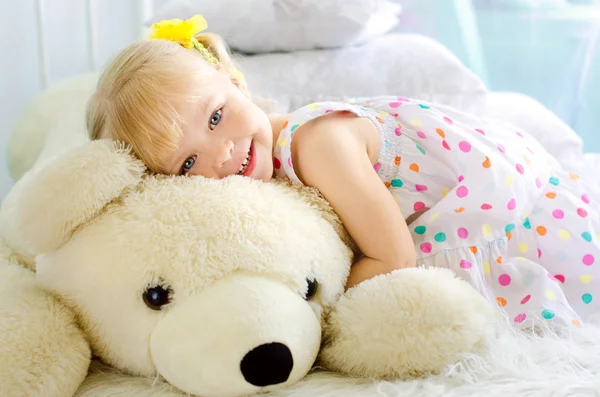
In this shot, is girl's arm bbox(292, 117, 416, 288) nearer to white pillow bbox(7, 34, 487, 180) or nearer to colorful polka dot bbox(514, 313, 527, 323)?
colorful polka dot bbox(514, 313, 527, 323)

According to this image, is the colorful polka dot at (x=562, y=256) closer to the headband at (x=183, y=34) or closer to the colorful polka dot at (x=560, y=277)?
the colorful polka dot at (x=560, y=277)

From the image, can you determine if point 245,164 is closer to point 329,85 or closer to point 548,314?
point 548,314

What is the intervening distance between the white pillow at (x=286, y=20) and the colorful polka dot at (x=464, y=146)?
0.57 meters

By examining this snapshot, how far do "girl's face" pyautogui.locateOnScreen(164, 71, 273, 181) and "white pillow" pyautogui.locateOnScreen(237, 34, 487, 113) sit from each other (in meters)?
0.49

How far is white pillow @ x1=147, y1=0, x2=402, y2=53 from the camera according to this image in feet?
4.94

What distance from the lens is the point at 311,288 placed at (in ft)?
2.46

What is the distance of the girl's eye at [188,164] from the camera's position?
0.89 meters

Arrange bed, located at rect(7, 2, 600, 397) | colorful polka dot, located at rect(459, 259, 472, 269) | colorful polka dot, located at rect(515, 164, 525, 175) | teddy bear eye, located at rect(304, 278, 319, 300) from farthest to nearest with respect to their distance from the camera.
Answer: bed, located at rect(7, 2, 600, 397) < colorful polka dot, located at rect(515, 164, 525, 175) < colorful polka dot, located at rect(459, 259, 472, 269) < teddy bear eye, located at rect(304, 278, 319, 300)

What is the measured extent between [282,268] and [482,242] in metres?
0.41

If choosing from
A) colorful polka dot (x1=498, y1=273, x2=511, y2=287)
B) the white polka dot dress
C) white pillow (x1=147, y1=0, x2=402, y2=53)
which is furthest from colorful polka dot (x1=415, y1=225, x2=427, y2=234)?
white pillow (x1=147, y1=0, x2=402, y2=53)

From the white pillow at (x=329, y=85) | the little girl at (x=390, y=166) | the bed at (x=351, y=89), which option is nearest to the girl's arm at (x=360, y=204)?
the little girl at (x=390, y=166)

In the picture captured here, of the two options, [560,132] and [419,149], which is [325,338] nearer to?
[419,149]

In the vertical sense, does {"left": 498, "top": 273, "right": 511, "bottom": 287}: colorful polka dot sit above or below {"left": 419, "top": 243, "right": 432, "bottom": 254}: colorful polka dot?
below

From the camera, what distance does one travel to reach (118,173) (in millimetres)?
750
